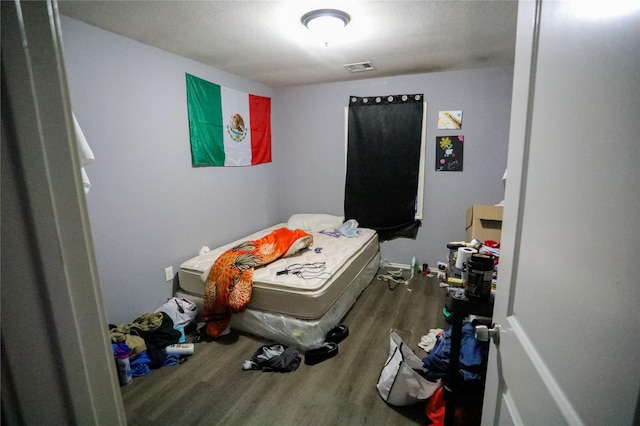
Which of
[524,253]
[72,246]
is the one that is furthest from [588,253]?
[72,246]

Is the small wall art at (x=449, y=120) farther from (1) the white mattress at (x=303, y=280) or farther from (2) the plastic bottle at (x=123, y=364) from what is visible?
(2) the plastic bottle at (x=123, y=364)

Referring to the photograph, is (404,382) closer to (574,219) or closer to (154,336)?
(574,219)

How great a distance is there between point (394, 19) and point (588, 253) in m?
2.08

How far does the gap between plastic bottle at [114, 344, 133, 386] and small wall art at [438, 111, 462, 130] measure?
A: 143 inches

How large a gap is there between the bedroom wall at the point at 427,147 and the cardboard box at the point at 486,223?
113cm

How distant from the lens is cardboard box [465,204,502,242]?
95.6 inches

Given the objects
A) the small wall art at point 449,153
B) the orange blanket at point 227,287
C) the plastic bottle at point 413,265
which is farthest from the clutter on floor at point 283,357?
the small wall art at point 449,153

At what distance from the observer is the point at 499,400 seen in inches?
37.2

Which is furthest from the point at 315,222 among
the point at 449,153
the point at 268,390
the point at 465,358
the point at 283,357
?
the point at 465,358

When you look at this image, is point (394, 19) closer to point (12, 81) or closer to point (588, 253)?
point (588, 253)

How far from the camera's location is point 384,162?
3.82 m

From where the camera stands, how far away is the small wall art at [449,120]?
3.47 meters

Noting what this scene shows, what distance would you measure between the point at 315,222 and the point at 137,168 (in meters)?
2.17

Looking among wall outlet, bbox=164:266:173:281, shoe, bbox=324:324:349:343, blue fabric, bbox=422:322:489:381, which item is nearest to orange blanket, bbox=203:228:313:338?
wall outlet, bbox=164:266:173:281
